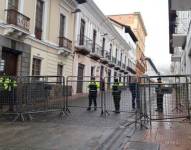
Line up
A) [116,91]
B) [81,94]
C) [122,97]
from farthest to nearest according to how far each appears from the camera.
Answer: [81,94]
[116,91]
[122,97]

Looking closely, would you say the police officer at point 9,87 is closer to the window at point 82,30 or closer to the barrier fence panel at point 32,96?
the barrier fence panel at point 32,96

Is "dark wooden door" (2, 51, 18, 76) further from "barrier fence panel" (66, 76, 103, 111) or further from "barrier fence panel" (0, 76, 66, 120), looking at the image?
"barrier fence panel" (0, 76, 66, 120)

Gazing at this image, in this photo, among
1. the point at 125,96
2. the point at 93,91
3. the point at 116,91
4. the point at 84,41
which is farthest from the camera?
the point at 84,41

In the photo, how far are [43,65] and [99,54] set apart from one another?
14.0 m

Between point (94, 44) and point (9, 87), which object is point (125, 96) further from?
point (94, 44)

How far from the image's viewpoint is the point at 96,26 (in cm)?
3338

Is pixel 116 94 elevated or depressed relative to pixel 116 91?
depressed

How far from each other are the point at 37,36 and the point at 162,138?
13.0m

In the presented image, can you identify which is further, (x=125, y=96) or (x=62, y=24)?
(x=62, y=24)

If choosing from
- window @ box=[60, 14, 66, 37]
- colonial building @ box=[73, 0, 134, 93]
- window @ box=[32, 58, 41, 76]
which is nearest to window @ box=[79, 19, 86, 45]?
colonial building @ box=[73, 0, 134, 93]

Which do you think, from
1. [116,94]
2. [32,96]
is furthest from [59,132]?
[116,94]

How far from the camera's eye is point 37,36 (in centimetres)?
1939

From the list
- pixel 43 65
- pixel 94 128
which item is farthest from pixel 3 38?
pixel 94 128

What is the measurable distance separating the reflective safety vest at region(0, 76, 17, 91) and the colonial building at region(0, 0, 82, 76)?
13.3ft
